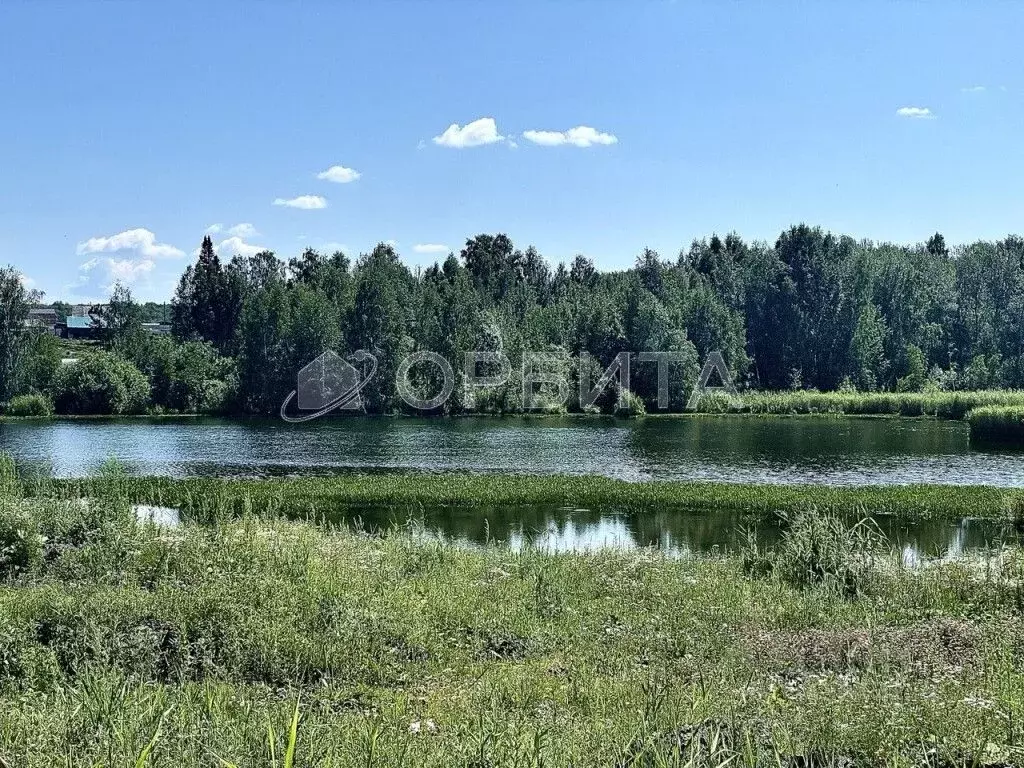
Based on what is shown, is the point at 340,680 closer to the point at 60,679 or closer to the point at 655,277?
the point at 60,679

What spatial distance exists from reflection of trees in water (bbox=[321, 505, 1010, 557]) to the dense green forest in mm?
53649

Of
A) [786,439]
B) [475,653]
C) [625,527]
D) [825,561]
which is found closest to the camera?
[475,653]

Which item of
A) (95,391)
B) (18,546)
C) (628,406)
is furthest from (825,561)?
(95,391)

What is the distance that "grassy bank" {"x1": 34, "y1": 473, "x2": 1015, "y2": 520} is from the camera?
88.0 ft

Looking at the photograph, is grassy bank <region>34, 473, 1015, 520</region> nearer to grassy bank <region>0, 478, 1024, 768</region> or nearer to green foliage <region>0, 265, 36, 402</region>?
grassy bank <region>0, 478, 1024, 768</region>

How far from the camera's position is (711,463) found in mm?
39812

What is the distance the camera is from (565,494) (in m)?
29.8

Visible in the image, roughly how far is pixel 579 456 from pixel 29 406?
60743 mm

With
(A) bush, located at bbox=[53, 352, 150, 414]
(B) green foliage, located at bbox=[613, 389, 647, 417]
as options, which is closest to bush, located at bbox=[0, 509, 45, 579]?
(B) green foliage, located at bbox=[613, 389, 647, 417]

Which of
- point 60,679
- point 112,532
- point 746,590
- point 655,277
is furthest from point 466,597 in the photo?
point 655,277

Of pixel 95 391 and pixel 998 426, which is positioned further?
pixel 95 391

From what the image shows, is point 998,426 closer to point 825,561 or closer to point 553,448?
point 553,448

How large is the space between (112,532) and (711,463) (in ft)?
97.7

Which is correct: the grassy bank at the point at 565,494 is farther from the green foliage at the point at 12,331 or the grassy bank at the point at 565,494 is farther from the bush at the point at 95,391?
the green foliage at the point at 12,331
